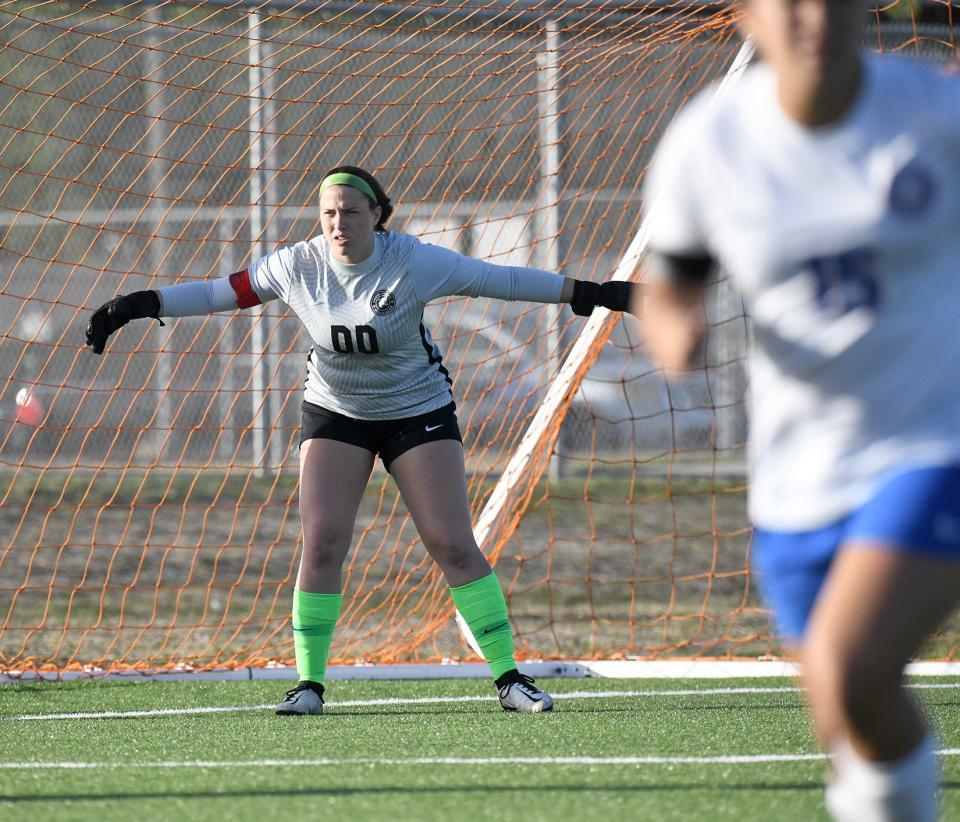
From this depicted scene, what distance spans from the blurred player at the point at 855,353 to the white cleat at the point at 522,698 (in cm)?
287

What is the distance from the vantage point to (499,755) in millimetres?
4246

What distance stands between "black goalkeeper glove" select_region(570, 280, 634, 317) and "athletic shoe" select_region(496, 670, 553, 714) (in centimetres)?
138

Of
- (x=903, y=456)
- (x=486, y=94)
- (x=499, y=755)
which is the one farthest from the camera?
(x=486, y=94)

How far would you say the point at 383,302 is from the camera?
5199 mm

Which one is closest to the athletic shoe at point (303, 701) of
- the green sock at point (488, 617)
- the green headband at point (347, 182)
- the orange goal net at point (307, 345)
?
the green sock at point (488, 617)

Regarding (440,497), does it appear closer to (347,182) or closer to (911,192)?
(347,182)

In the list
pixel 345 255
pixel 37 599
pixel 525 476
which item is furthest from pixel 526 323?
pixel 345 255

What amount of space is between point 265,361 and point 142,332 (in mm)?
2089

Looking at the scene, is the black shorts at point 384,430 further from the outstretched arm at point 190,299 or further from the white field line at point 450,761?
the white field line at point 450,761

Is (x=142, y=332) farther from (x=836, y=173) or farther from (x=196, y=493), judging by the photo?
(x=836, y=173)

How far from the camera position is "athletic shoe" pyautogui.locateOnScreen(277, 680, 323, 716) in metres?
5.26

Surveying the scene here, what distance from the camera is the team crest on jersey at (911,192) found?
93.0 inches

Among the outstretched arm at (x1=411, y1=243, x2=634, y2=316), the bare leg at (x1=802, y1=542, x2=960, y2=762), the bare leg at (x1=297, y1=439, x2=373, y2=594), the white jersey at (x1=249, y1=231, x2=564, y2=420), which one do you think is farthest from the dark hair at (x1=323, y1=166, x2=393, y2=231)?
the bare leg at (x1=802, y1=542, x2=960, y2=762)

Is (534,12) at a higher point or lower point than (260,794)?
higher
